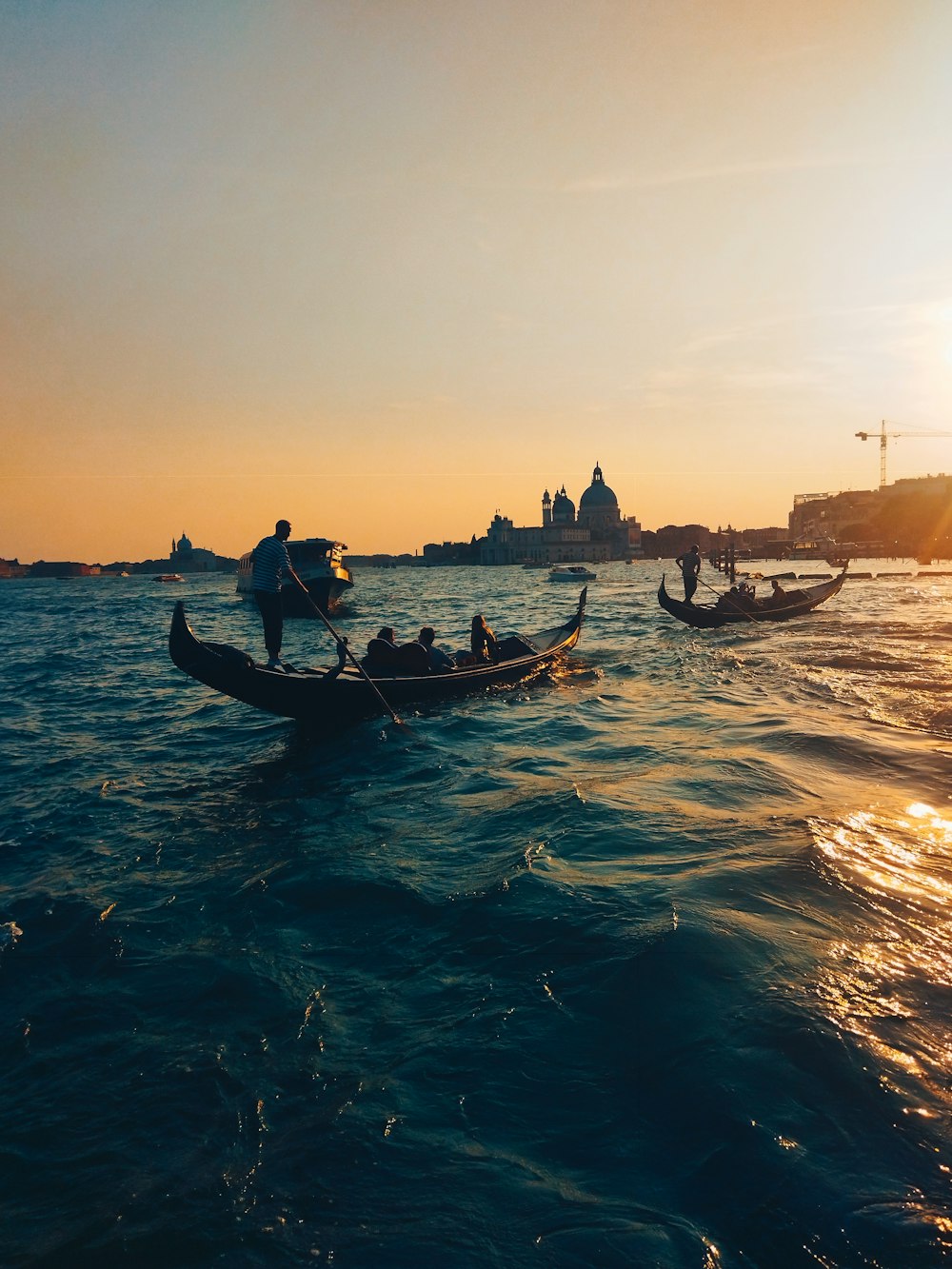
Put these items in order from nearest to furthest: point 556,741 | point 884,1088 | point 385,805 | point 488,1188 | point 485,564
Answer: point 488,1188, point 884,1088, point 385,805, point 556,741, point 485,564

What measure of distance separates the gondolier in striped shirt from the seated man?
218 cm

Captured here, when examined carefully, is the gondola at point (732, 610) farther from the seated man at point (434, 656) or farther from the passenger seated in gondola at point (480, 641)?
the seated man at point (434, 656)

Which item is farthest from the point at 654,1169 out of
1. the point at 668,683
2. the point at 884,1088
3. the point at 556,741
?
the point at 668,683

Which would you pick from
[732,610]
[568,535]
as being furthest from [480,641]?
[568,535]

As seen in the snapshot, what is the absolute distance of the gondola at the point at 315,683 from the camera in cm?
705

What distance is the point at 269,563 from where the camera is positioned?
8.02m

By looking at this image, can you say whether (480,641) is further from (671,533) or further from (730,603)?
(671,533)

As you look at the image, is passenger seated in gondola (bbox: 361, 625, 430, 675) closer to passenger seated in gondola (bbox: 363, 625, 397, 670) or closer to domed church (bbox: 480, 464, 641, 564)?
passenger seated in gondola (bbox: 363, 625, 397, 670)

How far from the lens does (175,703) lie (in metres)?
12.0

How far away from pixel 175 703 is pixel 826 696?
371 inches

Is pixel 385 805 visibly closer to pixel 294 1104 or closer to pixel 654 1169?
pixel 294 1104

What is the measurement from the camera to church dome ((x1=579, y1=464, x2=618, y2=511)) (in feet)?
461

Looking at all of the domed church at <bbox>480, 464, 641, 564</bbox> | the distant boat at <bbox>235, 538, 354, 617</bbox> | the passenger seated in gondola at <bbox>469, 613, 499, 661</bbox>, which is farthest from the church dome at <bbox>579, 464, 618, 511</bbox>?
the passenger seated in gondola at <bbox>469, 613, 499, 661</bbox>

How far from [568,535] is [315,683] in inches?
5033
